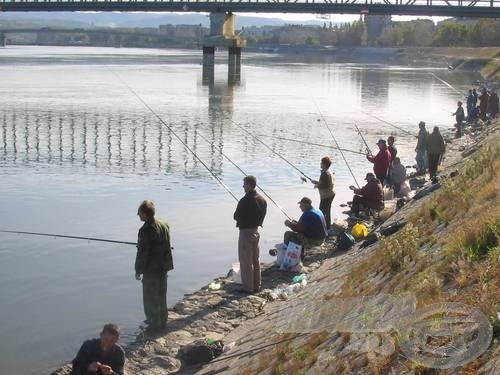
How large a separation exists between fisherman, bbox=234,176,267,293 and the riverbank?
0.24 m

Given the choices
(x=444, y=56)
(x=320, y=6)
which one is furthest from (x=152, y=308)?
(x=444, y=56)

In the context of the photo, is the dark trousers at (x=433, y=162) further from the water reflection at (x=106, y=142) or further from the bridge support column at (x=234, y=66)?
the bridge support column at (x=234, y=66)

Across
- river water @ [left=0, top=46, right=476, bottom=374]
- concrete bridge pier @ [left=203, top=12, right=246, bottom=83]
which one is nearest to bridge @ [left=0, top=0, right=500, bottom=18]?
concrete bridge pier @ [left=203, top=12, right=246, bottom=83]

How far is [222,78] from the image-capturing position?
83.2 metres

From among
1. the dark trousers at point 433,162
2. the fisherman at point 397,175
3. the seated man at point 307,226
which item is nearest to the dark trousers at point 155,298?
the seated man at point 307,226

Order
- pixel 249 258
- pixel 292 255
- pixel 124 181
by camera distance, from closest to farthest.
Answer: pixel 249 258, pixel 292 255, pixel 124 181

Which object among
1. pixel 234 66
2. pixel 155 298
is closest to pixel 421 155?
pixel 155 298

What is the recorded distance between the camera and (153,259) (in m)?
9.91

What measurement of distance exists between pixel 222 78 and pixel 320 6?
26.7m

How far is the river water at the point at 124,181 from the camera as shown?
11.9 m

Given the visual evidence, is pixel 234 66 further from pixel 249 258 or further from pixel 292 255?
pixel 249 258

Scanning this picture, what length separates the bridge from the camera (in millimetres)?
96956

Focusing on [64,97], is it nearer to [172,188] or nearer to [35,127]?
[35,127]

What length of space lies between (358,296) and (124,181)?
47.7 feet
